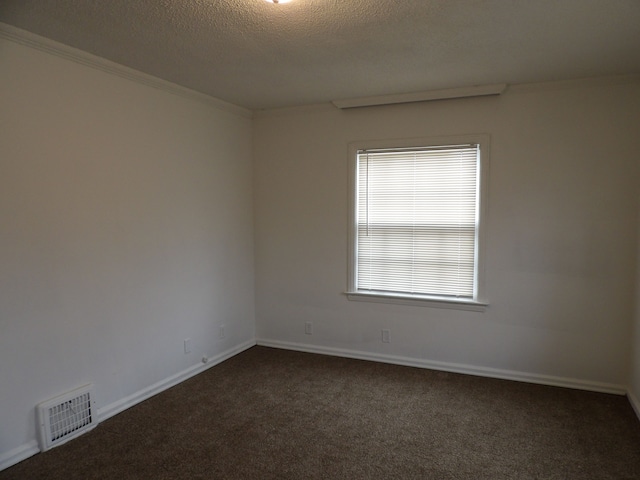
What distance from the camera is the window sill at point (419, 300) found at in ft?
12.3

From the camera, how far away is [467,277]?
3.80 m

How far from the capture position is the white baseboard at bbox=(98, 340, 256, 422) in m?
3.00

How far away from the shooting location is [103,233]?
2939mm

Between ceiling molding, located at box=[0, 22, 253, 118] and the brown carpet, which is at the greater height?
ceiling molding, located at box=[0, 22, 253, 118]

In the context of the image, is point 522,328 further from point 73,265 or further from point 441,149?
point 73,265

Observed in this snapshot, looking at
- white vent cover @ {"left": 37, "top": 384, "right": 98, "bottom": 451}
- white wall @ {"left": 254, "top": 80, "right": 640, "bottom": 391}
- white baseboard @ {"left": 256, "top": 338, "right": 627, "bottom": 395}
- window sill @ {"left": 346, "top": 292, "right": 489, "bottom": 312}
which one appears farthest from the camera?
window sill @ {"left": 346, "top": 292, "right": 489, "bottom": 312}

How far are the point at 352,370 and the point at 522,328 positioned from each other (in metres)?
1.51

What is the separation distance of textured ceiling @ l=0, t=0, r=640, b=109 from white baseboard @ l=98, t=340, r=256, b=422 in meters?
2.41

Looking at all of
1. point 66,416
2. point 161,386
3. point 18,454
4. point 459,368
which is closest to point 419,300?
point 459,368

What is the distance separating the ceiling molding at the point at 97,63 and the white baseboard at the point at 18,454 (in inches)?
91.5

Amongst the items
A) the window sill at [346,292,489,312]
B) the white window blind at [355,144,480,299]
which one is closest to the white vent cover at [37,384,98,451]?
the window sill at [346,292,489,312]

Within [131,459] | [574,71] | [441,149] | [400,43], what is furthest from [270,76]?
[131,459]

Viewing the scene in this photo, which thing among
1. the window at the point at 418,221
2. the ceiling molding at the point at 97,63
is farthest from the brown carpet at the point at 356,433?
the ceiling molding at the point at 97,63

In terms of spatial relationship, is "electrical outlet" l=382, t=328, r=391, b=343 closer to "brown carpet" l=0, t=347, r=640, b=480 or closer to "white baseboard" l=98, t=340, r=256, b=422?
"brown carpet" l=0, t=347, r=640, b=480
